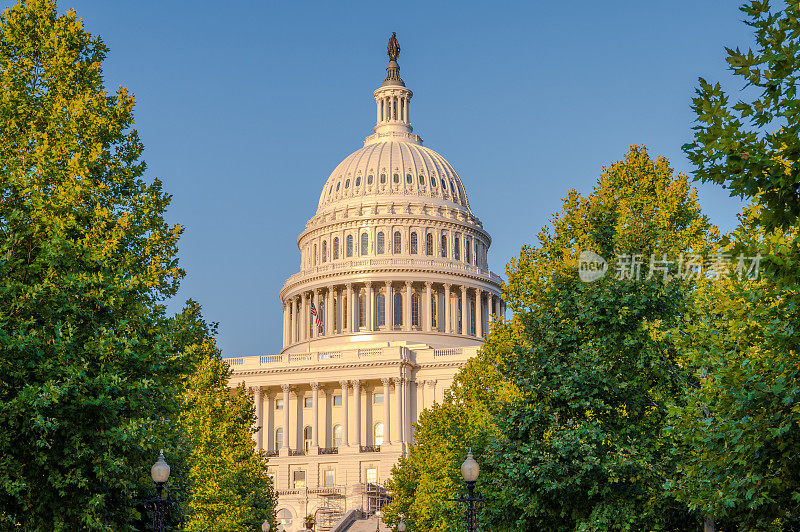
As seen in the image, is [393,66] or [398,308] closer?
[398,308]

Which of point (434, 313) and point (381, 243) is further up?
point (381, 243)

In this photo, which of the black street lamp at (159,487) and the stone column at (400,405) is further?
the stone column at (400,405)

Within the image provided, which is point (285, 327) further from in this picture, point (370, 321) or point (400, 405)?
point (400, 405)

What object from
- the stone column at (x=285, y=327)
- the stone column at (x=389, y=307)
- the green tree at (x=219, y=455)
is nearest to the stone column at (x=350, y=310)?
the stone column at (x=389, y=307)

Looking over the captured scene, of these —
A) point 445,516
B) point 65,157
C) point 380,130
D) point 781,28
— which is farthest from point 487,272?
point 781,28

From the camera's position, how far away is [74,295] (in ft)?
77.1

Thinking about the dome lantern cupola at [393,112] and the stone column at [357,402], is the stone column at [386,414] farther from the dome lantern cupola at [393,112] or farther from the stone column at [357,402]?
the dome lantern cupola at [393,112]

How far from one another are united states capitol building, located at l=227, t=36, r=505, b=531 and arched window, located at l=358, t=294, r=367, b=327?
0.19 metres

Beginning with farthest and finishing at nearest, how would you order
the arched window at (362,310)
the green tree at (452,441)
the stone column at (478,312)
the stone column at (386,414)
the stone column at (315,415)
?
the stone column at (478,312) < the arched window at (362,310) < the stone column at (315,415) < the stone column at (386,414) < the green tree at (452,441)

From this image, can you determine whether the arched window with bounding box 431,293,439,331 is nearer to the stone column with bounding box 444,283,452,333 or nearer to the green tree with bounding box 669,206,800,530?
the stone column with bounding box 444,283,452,333

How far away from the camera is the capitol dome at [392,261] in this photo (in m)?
134

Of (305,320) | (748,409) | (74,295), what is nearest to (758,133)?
(748,409)

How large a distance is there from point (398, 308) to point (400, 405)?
2427cm

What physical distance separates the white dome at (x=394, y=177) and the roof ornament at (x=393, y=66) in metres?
12.1
